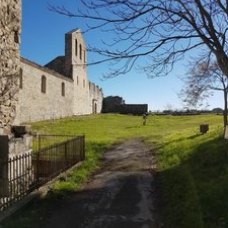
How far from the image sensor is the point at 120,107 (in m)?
66.0

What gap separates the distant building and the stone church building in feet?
8.10

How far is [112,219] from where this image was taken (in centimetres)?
989

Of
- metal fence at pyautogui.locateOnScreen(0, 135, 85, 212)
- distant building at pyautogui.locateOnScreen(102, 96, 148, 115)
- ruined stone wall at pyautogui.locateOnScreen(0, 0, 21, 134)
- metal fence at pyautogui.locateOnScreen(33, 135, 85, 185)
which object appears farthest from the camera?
distant building at pyautogui.locateOnScreen(102, 96, 148, 115)

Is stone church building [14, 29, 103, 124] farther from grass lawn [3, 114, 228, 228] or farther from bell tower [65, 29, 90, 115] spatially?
grass lawn [3, 114, 228, 228]

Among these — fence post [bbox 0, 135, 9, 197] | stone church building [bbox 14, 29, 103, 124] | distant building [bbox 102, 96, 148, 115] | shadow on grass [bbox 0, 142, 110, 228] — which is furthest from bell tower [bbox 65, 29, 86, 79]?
fence post [bbox 0, 135, 9, 197]

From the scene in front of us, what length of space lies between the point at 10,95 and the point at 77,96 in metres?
39.9

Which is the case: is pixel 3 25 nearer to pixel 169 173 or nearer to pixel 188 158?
pixel 169 173

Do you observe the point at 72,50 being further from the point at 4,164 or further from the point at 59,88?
the point at 4,164

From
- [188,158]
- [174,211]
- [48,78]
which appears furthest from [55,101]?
[174,211]

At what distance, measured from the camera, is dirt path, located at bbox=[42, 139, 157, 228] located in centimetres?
972

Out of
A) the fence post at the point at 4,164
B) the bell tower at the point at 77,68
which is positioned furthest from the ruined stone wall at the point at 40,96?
the fence post at the point at 4,164

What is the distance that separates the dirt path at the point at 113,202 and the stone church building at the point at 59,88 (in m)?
12.2

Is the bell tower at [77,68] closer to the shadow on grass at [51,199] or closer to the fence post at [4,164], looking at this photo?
the shadow on grass at [51,199]

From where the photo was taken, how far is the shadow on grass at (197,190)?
31.9ft
